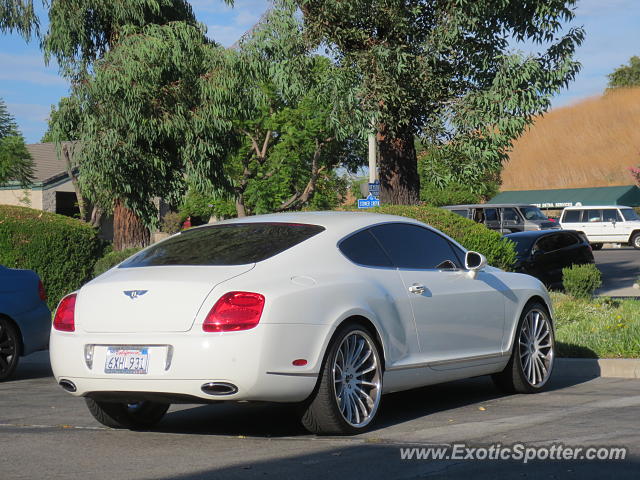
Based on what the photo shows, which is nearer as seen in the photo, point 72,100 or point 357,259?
point 357,259

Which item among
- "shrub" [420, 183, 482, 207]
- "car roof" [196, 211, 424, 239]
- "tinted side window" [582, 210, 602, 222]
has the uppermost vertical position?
"shrub" [420, 183, 482, 207]

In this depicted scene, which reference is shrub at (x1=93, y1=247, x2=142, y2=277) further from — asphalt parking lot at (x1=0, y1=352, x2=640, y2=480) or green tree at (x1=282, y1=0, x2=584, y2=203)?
asphalt parking lot at (x1=0, y1=352, x2=640, y2=480)

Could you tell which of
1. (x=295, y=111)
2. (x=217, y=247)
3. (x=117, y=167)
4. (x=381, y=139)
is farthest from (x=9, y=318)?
(x=295, y=111)

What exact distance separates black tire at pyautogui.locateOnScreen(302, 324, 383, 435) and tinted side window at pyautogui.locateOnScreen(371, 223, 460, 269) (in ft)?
3.13

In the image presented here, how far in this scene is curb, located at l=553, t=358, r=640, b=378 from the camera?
10.4 m

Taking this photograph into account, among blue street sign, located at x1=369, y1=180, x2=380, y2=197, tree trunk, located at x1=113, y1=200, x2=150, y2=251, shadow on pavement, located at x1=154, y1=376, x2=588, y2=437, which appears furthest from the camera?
tree trunk, located at x1=113, y1=200, x2=150, y2=251

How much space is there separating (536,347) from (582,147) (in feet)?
466

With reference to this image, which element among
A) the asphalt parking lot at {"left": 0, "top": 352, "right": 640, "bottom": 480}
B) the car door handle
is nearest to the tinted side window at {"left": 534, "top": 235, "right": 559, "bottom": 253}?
the asphalt parking lot at {"left": 0, "top": 352, "right": 640, "bottom": 480}

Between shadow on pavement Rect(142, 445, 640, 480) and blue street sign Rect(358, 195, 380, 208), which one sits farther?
blue street sign Rect(358, 195, 380, 208)

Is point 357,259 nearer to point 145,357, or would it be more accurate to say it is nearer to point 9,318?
point 145,357

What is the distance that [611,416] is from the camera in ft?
25.4

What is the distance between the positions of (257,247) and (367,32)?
13.9 meters

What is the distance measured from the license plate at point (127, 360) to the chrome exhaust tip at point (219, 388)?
438 millimetres

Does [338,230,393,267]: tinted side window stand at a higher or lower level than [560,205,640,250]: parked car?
lower
